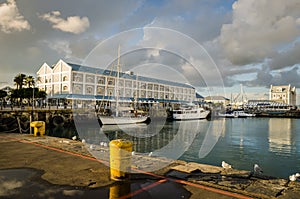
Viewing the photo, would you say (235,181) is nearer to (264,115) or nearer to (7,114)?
(7,114)

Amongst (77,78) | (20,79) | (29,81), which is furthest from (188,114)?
(20,79)

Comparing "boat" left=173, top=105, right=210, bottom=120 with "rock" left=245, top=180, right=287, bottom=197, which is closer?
"rock" left=245, top=180, right=287, bottom=197

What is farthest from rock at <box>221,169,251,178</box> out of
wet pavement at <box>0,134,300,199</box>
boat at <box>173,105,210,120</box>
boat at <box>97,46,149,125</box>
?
boat at <box>173,105,210,120</box>

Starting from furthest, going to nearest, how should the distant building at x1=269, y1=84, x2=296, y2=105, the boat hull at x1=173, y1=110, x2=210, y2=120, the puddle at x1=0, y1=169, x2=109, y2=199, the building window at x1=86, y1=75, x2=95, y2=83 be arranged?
the distant building at x1=269, y1=84, x2=296, y2=105 → the boat hull at x1=173, y1=110, x2=210, y2=120 → the building window at x1=86, y1=75, x2=95, y2=83 → the puddle at x1=0, y1=169, x2=109, y2=199

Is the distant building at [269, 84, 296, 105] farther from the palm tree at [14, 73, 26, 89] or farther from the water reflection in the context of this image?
the palm tree at [14, 73, 26, 89]

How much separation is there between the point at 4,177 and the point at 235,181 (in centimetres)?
613

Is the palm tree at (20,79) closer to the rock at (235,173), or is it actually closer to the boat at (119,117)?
the boat at (119,117)

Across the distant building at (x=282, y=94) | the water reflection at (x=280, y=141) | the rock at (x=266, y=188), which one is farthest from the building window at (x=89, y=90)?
the distant building at (x=282, y=94)

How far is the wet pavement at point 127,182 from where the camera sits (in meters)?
4.98

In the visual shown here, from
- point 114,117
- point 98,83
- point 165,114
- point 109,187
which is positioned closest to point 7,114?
point 114,117

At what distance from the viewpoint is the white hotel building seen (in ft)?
165

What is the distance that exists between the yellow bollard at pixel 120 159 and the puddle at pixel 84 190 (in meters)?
0.28

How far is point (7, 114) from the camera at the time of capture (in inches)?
1227

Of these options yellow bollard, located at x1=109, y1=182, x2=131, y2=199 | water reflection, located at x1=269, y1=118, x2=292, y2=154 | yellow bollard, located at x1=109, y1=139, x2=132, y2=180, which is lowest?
water reflection, located at x1=269, y1=118, x2=292, y2=154
